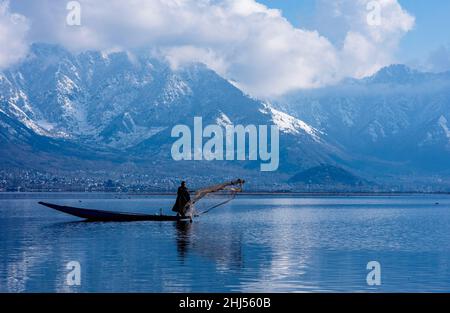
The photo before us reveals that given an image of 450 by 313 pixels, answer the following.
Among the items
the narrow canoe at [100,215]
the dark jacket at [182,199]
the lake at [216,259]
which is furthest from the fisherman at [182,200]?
the narrow canoe at [100,215]

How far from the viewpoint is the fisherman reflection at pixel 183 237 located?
82.4m

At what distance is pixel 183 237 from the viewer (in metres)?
99.1

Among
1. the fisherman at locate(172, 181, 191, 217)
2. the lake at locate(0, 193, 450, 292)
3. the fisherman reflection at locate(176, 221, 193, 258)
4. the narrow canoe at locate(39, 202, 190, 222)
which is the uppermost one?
the fisherman at locate(172, 181, 191, 217)

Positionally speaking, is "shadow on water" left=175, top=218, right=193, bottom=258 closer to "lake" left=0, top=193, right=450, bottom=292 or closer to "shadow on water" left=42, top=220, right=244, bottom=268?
"shadow on water" left=42, top=220, right=244, bottom=268

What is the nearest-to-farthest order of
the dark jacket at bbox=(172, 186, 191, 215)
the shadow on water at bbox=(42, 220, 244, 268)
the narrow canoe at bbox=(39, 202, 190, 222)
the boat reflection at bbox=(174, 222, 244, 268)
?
the boat reflection at bbox=(174, 222, 244, 268)
the shadow on water at bbox=(42, 220, 244, 268)
the dark jacket at bbox=(172, 186, 191, 215)
the narrow canoe at bbox=(39, 202, 190, 222)

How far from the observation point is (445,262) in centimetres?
7712

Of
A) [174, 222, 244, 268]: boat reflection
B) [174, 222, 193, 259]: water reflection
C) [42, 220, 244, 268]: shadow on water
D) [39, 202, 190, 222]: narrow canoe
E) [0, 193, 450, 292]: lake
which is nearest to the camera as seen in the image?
[0, 193, 450, 292]: lake

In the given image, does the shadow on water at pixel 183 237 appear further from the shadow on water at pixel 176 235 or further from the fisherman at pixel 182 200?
the fisherman at pixel 182 200

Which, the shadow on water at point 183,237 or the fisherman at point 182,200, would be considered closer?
the shadow on water at point 183,237

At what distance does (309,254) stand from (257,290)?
2492 centimetres

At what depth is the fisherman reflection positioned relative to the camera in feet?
270

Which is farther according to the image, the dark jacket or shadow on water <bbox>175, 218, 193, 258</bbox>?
the dark jacket

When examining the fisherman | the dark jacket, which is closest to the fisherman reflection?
the fisherman
